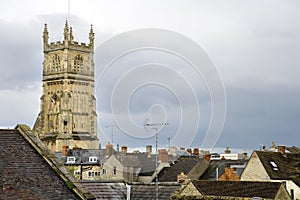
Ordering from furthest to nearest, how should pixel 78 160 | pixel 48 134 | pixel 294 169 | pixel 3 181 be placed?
pixel 48 134 → pixel 78 160 → pixel 294 169 → pixel 3 181

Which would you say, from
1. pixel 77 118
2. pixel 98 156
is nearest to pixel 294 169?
pixel 98 156

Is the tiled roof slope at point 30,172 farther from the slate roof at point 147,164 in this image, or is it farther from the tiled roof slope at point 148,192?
the slate roof at point 147,164

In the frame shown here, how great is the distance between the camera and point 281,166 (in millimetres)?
59031

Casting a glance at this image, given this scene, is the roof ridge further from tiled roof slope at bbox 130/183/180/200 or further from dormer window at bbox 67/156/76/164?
dormer window at bbox 67/156/76/164

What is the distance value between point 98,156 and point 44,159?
74.7 m

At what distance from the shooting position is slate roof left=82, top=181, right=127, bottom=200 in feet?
83.1

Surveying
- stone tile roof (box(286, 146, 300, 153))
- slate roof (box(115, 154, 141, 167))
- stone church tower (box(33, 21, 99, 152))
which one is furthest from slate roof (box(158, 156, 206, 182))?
stone church tower (box(33, 21, 99, 152))

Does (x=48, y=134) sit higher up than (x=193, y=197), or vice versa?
(x=48, y=134)

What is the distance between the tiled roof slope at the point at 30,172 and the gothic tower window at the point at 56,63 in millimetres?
118499

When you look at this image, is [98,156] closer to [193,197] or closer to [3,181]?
[193,197]

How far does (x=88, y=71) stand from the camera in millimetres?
140500

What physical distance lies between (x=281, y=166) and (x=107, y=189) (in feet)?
119

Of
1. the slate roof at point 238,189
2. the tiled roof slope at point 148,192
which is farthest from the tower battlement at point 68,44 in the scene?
the tiled roof slope at point 148,192

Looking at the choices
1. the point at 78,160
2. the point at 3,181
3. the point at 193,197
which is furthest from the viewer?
the point at 78,160
